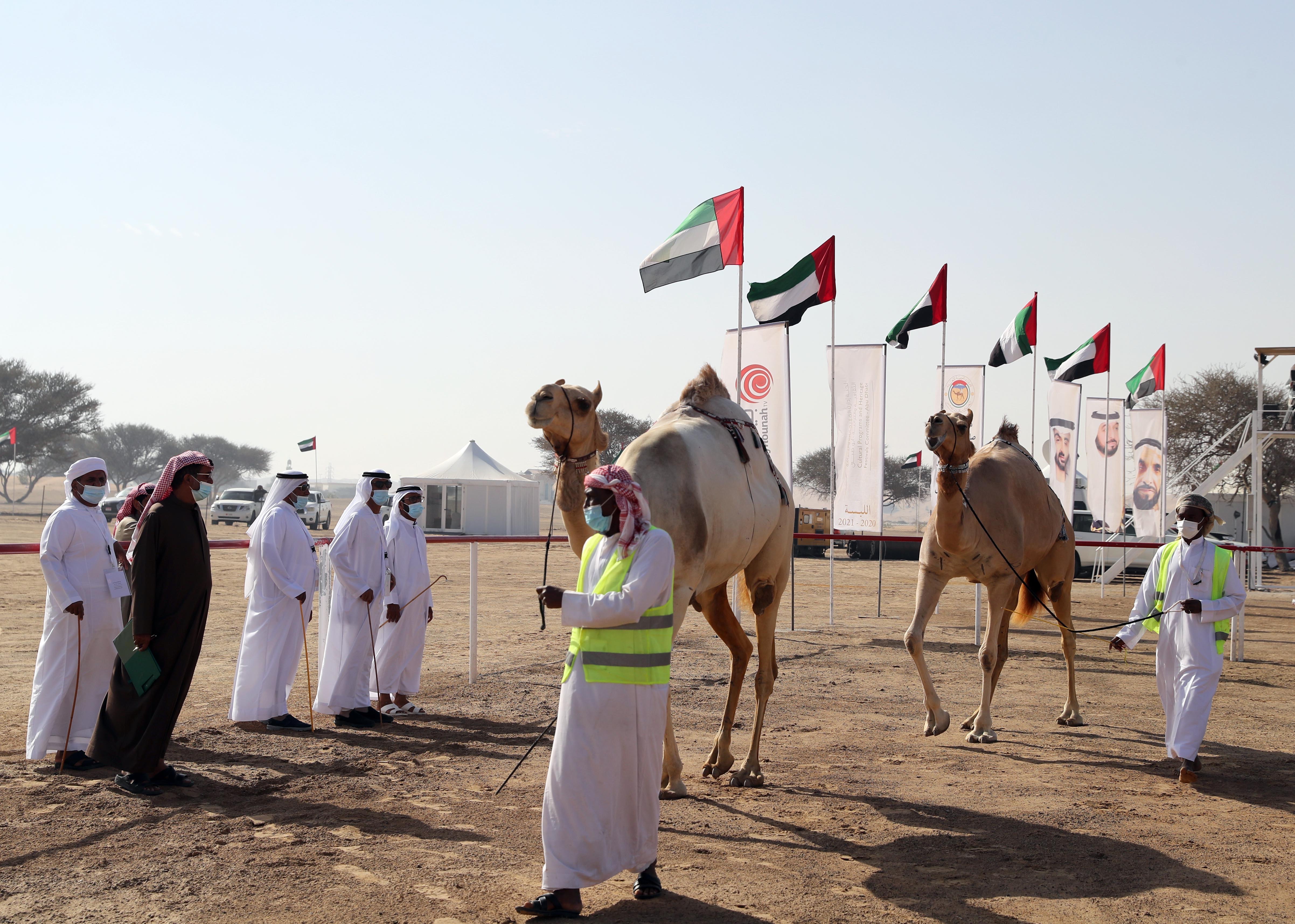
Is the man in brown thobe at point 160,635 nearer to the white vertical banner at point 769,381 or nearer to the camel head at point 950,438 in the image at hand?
the camel head at point 950,438

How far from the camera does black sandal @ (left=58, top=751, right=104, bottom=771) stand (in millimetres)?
A: 6582

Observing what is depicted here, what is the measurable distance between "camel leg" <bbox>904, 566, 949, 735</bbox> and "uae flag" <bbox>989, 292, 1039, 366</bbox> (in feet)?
35.8

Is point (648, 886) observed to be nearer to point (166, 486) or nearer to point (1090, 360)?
point (166, 486)

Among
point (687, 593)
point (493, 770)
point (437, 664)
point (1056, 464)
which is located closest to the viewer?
point (687, 593)

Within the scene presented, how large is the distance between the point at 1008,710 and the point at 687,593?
4.64 metres

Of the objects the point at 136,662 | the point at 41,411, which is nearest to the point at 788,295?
the point at 136,662

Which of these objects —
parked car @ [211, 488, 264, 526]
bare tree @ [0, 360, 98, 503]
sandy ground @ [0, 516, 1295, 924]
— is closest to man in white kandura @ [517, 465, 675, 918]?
sandy ground @ [0, 516, 1295, 924]

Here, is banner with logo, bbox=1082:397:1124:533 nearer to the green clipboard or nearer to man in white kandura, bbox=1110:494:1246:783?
man in white kandura, bbox=1110:494:1246:783

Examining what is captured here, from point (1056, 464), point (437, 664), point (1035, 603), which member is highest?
point (1056, 464)

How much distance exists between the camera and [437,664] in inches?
454

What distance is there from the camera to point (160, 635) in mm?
6281

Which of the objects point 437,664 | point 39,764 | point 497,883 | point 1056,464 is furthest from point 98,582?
point 1056,464

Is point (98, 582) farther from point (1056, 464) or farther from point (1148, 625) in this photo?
point (1056, 464)

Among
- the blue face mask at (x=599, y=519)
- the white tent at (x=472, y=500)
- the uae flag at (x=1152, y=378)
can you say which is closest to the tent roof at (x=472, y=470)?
the white tent at (x=472, y=500)
